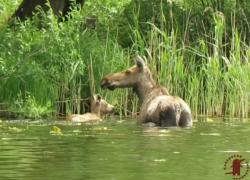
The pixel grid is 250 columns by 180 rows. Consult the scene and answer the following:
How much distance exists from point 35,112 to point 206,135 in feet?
16.1

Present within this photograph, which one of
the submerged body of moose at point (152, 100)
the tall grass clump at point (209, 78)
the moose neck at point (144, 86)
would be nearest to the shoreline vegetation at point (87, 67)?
the tall grass clump at point (209, 78)

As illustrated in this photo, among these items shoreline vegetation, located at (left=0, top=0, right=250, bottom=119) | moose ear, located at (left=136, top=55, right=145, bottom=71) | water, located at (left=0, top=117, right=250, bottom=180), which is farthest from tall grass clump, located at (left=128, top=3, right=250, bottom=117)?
water, located at (left=0, top=117, right=250, bottom=180)

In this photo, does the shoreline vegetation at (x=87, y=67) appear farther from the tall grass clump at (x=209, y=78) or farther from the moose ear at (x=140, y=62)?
the moose ear at (x=140, y=62)

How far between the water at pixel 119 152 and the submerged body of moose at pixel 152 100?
52 centimetres

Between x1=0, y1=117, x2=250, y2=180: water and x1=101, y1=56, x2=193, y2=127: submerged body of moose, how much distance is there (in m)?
0.52

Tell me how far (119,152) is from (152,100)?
5.69 metres

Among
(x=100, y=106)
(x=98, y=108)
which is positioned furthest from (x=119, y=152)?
(x=100, y=106)

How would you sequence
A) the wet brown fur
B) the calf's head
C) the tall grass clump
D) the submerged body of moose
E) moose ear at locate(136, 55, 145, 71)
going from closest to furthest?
1. the submerged body of moose
2. moose ear at locate(136, 55, 145, 71)
3. the wet brown fur
4. the calf's head
5. the tall grass clump

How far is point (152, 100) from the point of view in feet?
46.4

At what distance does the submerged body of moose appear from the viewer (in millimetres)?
13086

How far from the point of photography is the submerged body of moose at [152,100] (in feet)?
42.9

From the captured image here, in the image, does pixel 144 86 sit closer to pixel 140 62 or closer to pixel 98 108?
pixel 140 62

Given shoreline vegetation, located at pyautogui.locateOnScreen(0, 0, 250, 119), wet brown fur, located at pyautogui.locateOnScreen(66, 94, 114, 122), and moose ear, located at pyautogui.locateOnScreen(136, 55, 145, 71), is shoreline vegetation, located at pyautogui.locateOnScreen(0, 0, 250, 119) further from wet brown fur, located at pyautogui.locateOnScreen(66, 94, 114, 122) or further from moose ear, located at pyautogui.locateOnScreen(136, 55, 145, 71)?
moose ear, located at pyautogui.locateOnScreen(136, 55, 145, 71)

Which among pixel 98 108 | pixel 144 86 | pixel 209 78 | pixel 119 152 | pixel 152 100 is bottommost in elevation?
pixel 119 152
